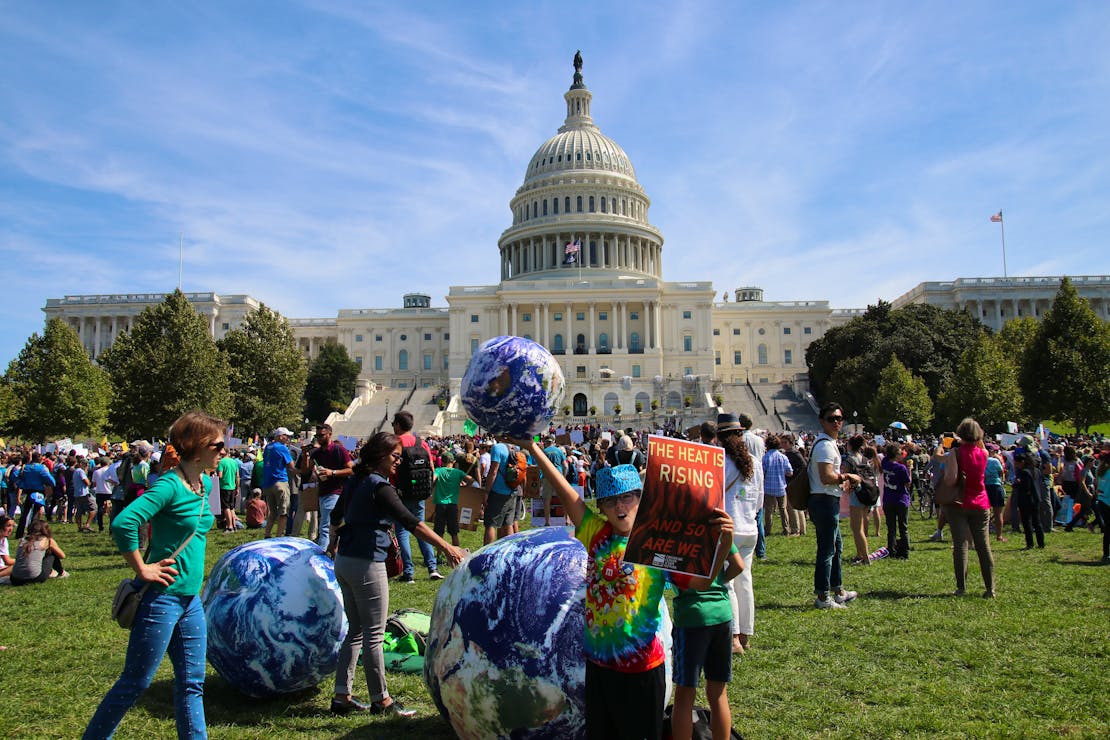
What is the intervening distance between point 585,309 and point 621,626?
90.1 metres

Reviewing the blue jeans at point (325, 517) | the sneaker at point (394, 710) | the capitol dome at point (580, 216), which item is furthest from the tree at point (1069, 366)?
the capitol dome at point (580, 216)

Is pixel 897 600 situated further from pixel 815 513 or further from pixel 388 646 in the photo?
pixel 388 646

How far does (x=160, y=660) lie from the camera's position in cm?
467

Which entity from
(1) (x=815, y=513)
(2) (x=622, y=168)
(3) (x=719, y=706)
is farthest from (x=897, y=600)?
(2) (x=622, y=168)

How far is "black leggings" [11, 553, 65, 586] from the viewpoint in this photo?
11836 mm

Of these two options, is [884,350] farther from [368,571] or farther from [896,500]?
[368,571]

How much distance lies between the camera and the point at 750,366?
100875mm

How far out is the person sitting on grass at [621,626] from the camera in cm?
424

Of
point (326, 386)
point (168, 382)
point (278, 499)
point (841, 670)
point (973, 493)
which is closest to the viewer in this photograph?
point (841, 670)

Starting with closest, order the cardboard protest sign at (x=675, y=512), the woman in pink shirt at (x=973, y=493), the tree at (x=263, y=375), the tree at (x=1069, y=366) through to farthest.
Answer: the cardboard protest sign at (x=675, y=512), the woman in pink shirt at (x=973, y=493), the tree at (x=1069, y=366), the tree at (x=263, y=375)

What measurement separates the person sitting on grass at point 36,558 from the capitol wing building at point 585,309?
2606 inches

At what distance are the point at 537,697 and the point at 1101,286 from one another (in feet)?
397

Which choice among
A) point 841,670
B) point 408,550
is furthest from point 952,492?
point 408,550

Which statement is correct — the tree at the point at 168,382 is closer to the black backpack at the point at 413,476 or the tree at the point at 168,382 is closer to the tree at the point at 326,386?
the black backpack at the point at 413,476
